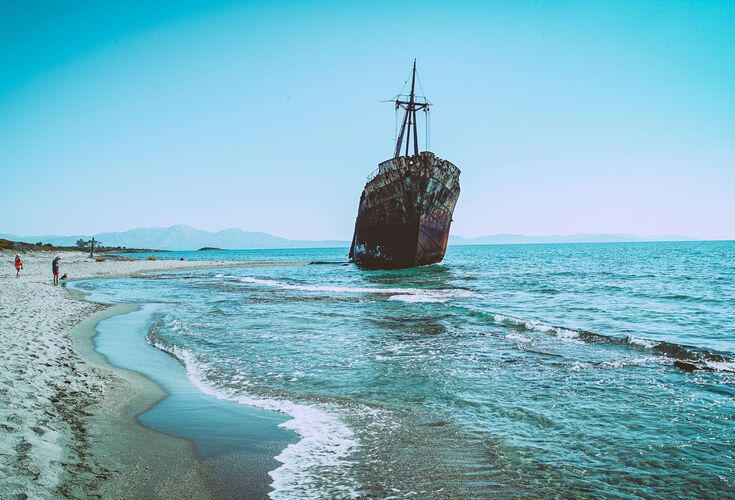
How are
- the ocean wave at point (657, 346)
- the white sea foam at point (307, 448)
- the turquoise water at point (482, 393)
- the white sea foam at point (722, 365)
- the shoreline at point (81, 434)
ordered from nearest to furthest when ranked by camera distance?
the shoreline at point (81, 434) < the white sea foam at point (307, 448) < the turquoise water at point (482, 393) < the white sea foam at point (722, 365) < the ocean wave at point (657, 346)

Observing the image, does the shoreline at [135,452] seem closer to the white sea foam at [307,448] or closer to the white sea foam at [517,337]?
the white sea foam at [307,448]

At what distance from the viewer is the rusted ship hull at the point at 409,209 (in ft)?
99.3

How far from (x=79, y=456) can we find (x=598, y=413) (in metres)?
5.54

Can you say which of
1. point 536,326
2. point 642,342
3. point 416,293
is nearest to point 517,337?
point 536,326

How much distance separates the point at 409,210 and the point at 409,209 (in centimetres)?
7

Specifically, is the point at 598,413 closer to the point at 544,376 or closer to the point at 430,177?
the point at 544,376

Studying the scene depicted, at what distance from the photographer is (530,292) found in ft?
69.5

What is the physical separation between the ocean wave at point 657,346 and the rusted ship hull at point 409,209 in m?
18.7

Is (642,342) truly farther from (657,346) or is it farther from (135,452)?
(135,452)

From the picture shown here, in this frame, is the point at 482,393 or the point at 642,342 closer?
the point at 482,393

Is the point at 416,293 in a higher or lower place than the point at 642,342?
lower

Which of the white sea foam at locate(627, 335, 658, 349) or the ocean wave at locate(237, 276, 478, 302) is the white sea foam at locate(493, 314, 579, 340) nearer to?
the white sea foam at locate(627, 335, 658, 349)

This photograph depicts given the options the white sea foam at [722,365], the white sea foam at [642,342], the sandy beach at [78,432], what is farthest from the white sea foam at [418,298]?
the sandy beach at [78,432]

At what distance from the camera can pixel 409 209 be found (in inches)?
Answer: 1214
